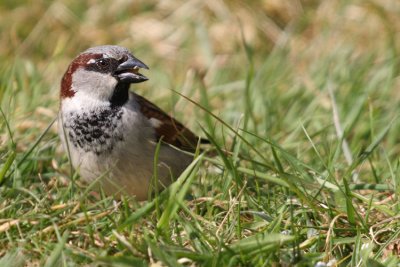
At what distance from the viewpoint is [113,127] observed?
3387mm

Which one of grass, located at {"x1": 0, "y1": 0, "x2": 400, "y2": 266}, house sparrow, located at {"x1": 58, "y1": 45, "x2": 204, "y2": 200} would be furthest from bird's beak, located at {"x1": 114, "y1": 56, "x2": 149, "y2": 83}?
grass, located at {"x1": 0, "y1": 0, "x2": 400, "y2": 266}

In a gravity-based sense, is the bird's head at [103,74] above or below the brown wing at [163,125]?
above

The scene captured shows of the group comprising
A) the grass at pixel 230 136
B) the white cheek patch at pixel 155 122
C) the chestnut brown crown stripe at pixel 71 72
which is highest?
the chestnut brown crown stripe at pixel 71 72

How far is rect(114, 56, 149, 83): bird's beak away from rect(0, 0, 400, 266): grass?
35 centimetres

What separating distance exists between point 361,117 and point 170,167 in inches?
51.9

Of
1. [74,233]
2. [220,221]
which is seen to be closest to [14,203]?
[74,233]

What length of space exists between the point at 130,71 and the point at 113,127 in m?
0.29

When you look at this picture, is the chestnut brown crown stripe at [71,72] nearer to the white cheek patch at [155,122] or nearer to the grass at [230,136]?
the grass at [230,136]

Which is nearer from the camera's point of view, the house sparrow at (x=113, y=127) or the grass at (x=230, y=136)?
the grass at (x=230, y=136)

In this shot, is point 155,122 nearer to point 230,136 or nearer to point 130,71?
point 130,71

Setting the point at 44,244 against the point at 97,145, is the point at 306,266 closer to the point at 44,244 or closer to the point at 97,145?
the point at 44,244

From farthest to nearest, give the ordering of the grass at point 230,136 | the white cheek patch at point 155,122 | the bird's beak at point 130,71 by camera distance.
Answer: the white cheek patch at point 155,122
the bird's beak at point 130,71
the grass at point 230,136

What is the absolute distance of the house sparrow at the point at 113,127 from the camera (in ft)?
11.0

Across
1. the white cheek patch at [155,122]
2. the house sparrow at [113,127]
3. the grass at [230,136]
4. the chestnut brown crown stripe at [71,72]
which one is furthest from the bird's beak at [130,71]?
the grass at [230,136]
